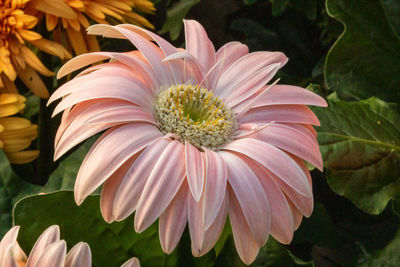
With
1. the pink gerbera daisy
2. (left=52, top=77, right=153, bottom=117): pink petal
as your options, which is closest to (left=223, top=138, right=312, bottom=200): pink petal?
the pink gerbera daisy

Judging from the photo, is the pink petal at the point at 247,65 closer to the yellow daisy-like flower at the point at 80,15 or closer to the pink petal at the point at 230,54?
the pink petal at the point at 230,54

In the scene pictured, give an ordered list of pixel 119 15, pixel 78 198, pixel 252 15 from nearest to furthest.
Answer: pixel 78 198
pixel 119 15
pixel 252 15

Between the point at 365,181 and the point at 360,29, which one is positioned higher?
the point at 360,29

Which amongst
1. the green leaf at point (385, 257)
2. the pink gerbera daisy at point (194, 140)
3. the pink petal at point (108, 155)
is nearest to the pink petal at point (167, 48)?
the pink gerbera daisy at point (194, 140)

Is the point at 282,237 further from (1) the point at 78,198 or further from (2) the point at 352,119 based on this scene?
(2) the point at 352,119

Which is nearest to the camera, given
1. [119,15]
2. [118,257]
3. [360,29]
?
[118,257]

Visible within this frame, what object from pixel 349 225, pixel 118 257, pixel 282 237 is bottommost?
pixel 349 225

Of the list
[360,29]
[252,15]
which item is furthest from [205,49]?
[252,15]
